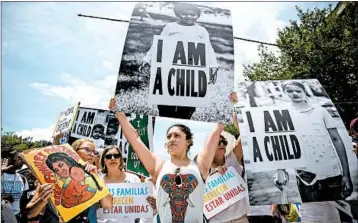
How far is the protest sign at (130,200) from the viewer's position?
4246 mm

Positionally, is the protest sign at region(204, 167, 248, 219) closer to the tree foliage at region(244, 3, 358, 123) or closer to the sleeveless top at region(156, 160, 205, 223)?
the sleeveless top at region(156, 160, 205, 223)

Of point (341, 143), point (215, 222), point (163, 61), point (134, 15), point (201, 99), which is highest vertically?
point (134, 15)

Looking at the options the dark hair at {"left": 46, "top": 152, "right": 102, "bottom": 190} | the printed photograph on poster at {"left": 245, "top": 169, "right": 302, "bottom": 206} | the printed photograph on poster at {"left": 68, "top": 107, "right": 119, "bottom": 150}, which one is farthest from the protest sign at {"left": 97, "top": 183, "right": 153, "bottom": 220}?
the printed photograph on poster at {"left": 68, "top": 107, "right": 119, "bottom": 150}

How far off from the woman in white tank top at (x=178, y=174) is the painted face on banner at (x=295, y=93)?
46.2 inches

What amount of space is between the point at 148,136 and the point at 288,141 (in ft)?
9.88

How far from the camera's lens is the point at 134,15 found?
3811 mm

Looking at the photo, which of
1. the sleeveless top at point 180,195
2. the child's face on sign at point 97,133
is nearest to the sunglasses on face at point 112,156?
the sleeveless top at point 180,195

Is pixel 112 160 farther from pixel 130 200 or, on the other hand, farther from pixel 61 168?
pixel 61 168

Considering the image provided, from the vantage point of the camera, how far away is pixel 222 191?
14.3 ft

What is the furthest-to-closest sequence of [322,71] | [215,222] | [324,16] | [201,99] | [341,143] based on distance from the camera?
[324,16], [322,71], [215,222], [341,143], [201,99]

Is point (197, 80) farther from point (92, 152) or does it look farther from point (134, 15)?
point (92, 152)

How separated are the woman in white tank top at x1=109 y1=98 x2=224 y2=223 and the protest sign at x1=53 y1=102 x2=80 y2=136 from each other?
3.21 m

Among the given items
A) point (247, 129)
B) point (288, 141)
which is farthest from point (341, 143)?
point (247, 129)

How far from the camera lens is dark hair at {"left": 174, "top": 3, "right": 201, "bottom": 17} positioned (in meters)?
3.97
